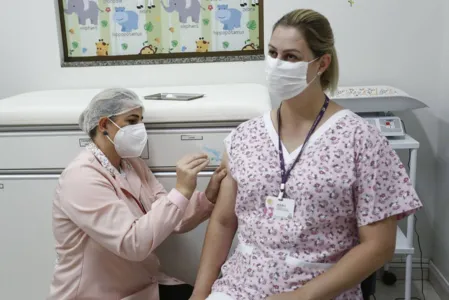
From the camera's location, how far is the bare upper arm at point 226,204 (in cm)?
153

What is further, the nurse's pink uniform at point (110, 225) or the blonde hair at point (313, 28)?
the nurse's pink uniform at point (110, 225)

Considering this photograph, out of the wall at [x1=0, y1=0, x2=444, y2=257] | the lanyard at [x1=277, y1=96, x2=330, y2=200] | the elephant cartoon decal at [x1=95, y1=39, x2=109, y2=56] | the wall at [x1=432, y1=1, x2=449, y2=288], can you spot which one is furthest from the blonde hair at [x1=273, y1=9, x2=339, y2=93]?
the elephant cartoon decal at [x1=95, y1=39, x2=109, y2=56]

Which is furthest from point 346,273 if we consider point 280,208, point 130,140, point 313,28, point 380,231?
point 130,140

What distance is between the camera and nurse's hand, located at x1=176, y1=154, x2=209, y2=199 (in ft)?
5.04

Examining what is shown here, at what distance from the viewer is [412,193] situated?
4.16 ft

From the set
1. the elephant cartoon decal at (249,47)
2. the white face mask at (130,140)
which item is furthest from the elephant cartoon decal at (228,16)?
the white face mask at (130,140)

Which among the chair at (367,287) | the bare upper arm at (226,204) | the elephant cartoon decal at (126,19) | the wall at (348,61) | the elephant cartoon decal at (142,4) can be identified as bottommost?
the chair at (367,287)

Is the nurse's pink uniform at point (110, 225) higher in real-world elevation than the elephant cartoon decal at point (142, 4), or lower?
lower

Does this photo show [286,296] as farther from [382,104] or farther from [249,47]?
[249,47]

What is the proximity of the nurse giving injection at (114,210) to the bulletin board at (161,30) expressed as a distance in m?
0.85

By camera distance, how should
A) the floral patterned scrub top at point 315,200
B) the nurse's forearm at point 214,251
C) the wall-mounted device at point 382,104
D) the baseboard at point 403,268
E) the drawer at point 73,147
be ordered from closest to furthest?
1. the floral patterned scrub top at point 315,200
2. the nurse's forearm at point 214,251
3. the drawer at point 73,147
4. the wall-mounted device at point 382,104
5. the baseboard at point 403,268

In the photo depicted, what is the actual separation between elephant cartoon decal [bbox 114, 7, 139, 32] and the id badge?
4.68 feet

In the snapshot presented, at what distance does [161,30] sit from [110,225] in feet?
4.16

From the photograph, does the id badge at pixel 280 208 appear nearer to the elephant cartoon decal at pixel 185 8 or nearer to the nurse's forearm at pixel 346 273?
the nurse's forearm at pixel 346 273
